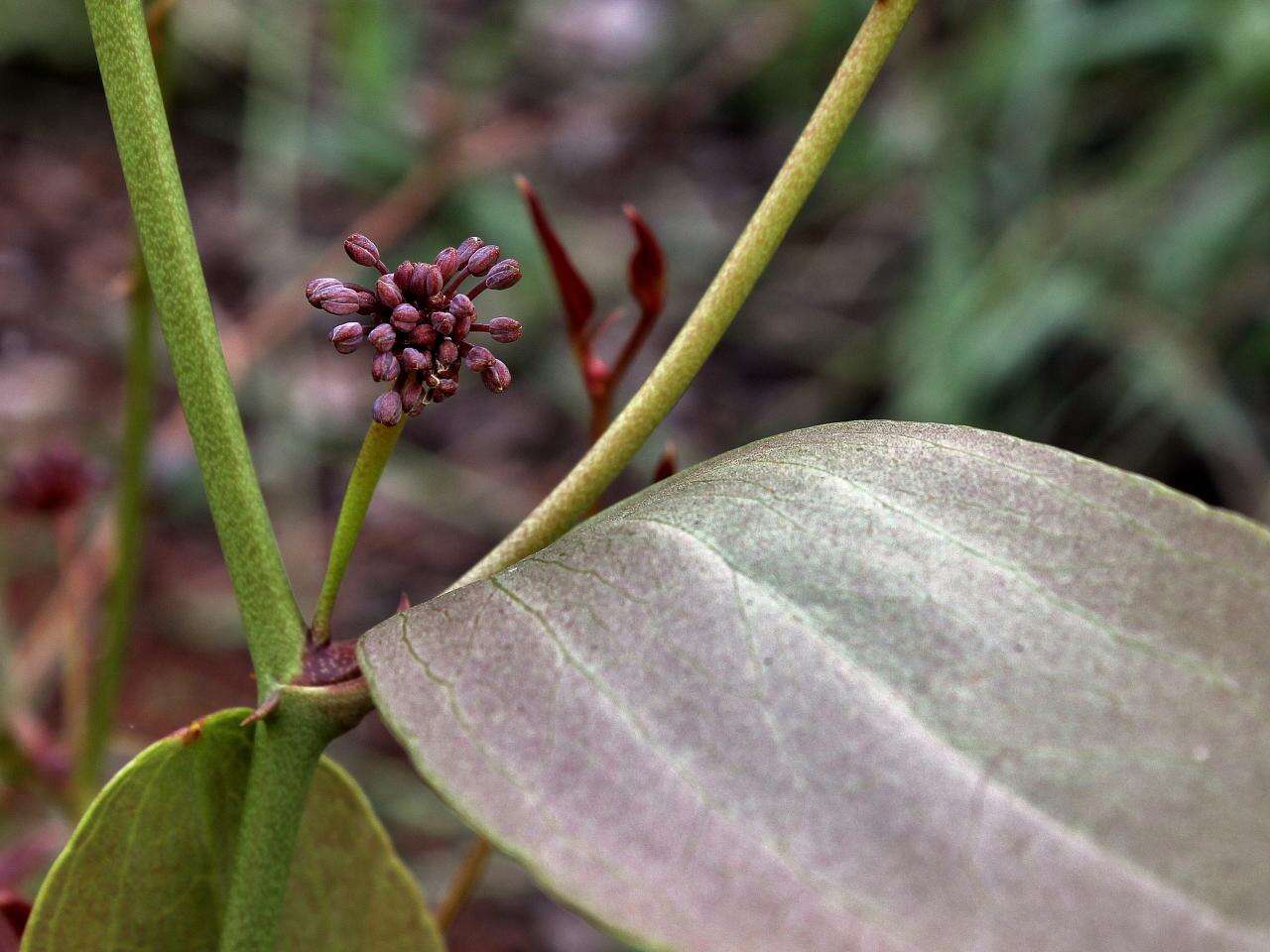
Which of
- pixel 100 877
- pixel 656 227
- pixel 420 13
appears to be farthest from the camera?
pixel 420 13

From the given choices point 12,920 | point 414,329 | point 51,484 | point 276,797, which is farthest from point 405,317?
point 51,484

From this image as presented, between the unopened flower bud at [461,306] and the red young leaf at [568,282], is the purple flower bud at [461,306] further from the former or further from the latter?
the red young leaf at [568,282]

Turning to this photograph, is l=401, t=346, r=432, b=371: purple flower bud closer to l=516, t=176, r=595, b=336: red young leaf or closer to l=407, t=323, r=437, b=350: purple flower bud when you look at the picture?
l=407, t=323, r=437, b=350: purple flower bud

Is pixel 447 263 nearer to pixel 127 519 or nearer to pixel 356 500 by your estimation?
pixel 356 500

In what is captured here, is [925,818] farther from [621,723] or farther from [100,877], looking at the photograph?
[100,877]

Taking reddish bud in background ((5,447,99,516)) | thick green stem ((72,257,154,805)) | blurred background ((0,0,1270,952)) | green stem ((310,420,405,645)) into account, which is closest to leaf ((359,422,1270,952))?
green stem ((310,420,405,645))

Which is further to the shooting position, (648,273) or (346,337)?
(648,273)

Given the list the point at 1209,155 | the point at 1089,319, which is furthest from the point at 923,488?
the point at 1209,155
